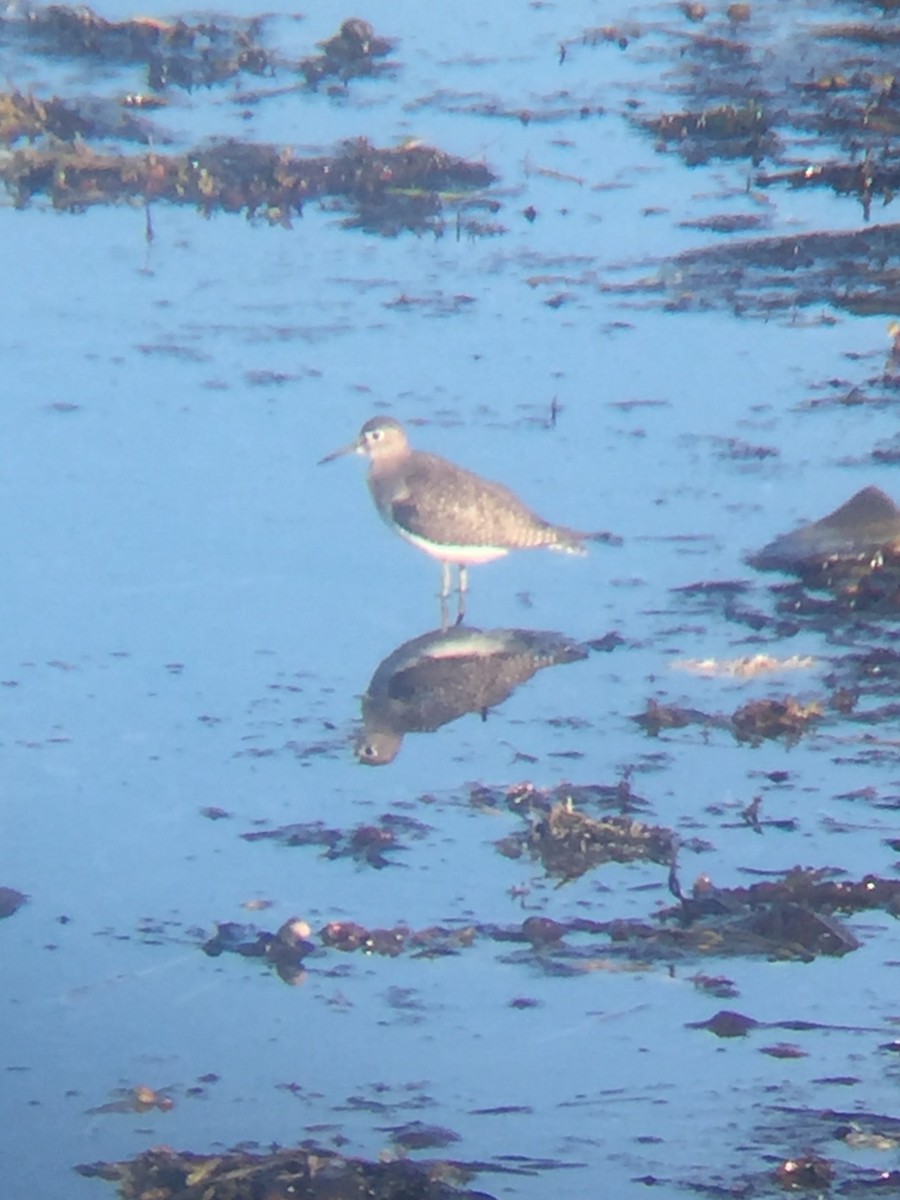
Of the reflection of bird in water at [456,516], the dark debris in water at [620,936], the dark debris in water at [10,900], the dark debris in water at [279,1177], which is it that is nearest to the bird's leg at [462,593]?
the reflection of bird in water at [456,516]

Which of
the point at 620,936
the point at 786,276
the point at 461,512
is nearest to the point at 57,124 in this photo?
the point at 786,276

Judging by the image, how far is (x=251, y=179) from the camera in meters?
12.3

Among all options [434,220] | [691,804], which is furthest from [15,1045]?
[434,220]

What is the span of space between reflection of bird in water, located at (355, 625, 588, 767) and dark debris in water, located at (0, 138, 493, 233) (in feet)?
16.0

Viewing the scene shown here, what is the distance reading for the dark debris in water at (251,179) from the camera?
12023 millimetres

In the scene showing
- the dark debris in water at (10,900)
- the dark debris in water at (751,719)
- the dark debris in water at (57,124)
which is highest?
the dark debris in water at (57,124)

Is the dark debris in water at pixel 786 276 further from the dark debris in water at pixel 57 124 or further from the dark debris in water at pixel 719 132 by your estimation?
the dark debris in water at pixel 57 124

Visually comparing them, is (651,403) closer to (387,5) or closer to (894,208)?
(894,208)

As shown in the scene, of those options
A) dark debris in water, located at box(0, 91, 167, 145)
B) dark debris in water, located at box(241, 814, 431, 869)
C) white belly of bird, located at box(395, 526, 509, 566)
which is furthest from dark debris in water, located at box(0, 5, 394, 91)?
dark debris in water, located at box(241, 814, 431, 869)

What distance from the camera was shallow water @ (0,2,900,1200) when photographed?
5180 millimetres

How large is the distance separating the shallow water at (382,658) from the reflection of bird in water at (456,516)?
0.15 m

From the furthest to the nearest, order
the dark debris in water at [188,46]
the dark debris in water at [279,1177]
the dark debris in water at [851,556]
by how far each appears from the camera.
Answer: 1. the dark debris in water at [188,46]
2. the dark debris in water at [851,556]
3. the dark debris in water at [279,1177]

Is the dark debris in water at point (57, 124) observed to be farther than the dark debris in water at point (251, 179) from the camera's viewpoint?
Yes

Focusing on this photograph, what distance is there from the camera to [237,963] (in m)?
5.63
